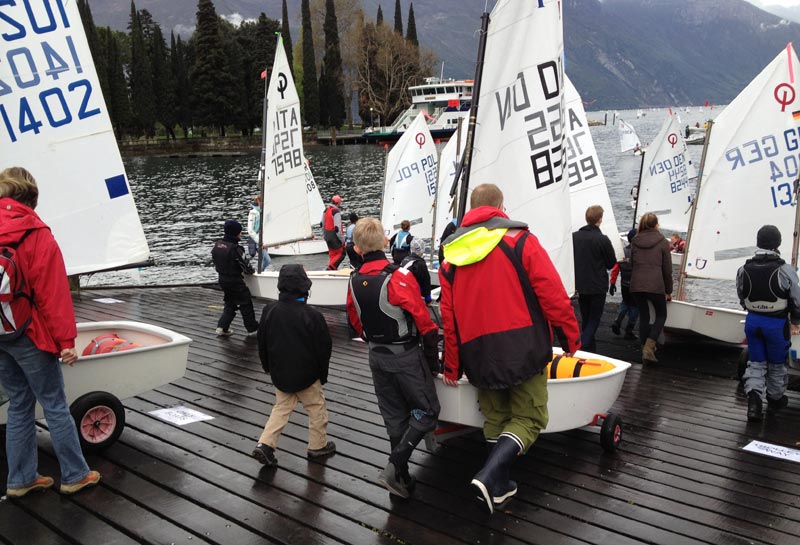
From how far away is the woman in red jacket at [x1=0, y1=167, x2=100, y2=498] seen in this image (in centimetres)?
395

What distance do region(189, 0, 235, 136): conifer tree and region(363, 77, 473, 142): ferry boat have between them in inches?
675

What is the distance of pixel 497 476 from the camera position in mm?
3977

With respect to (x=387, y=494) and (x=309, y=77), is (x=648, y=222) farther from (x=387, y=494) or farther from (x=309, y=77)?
(x=309, y=77)

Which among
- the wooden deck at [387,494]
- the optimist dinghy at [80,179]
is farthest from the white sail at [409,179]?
the optimist dinghy at [80,179]

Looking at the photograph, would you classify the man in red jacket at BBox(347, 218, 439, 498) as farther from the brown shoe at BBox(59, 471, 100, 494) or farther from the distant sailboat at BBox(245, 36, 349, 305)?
the distant sailboat at BBox(245, 36, 349, 305)

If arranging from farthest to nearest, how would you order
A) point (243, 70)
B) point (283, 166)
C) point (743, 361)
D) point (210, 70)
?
1. point (243, 70)
2. point (210, 70)
3. point (283, 166)
4. point (743, 361)

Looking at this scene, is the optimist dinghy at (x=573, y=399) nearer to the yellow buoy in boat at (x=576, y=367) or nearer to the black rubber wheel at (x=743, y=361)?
the yellow buoy in boat at (x=576, y=367)

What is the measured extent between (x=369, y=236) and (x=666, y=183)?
16.2 metres

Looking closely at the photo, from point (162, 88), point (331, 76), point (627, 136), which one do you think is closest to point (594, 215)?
point (627, 136)

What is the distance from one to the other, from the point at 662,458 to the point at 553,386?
44.2 inches

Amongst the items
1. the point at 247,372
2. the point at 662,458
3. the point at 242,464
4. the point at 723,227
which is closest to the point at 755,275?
the point at 662,458

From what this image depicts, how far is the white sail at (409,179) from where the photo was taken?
15555 millimetres

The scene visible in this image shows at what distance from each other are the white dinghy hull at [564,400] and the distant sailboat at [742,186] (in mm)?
3474

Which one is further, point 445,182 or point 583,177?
point 445,182
